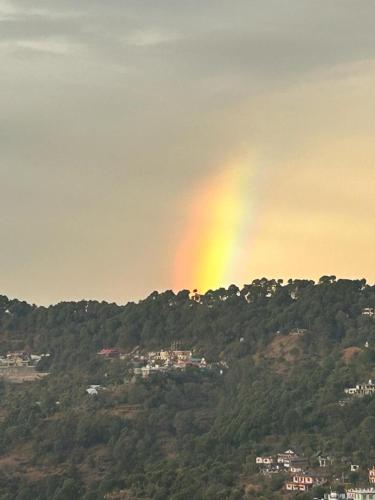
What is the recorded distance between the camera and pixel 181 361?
135000mm

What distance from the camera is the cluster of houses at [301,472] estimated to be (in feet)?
292

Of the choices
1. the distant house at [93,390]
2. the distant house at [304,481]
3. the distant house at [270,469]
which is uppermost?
the distant house at [93,390]

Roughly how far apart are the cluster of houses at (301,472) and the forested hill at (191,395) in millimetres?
655

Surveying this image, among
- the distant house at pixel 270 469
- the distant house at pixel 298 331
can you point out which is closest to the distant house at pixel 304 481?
the distant house at pixel 270 469

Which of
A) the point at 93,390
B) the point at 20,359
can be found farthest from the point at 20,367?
the point at 93,390

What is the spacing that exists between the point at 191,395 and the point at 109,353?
16.3 metres

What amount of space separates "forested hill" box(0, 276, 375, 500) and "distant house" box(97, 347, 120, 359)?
2.01 ft

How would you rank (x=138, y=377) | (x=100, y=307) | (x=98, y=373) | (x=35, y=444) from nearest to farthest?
(x=35, y=444) < (x=138, y=377) < (x=98, y=373) < (x=100, y=307)

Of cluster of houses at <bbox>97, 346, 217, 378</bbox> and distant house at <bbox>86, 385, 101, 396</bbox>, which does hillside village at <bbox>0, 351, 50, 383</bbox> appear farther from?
distant house at <bbox>86, 385, 101, 396</bbox>

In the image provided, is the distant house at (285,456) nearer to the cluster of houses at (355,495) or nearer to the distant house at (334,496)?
the distant house at (334,496)

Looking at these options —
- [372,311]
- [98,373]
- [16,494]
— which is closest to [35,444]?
[16,494]

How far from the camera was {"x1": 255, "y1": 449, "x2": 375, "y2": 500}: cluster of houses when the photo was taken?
292 ft

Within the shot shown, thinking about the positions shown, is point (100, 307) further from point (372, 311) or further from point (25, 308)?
point (372, 311)

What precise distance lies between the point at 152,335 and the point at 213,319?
6.18 meters
